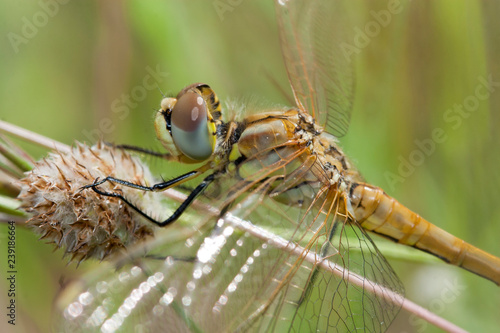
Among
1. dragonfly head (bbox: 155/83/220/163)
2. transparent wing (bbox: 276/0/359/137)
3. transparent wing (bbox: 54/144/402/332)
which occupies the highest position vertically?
transparent wing (bbox: 276/0/359/137)

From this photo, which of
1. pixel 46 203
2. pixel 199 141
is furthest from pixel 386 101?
pixel 46 203

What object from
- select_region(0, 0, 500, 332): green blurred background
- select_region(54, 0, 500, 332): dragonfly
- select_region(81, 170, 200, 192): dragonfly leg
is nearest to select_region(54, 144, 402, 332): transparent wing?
select_region(54, 0, 500, 332): dragonfly

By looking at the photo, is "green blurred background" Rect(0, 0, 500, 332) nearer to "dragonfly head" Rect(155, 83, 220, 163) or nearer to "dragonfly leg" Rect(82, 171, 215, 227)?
"dragonfly head" Rect(155, 83, 220, 163)

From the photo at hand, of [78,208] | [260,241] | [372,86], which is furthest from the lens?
[372,86]

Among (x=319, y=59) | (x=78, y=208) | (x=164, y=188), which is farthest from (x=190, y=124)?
(x=319, y=59)

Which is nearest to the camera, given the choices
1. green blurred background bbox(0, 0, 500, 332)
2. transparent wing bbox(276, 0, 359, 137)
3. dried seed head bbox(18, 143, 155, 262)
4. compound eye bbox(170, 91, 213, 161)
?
dried seed head bbox(18, 143, 155, 262)

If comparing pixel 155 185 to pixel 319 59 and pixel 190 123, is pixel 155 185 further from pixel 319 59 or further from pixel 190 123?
pixel 319 59
